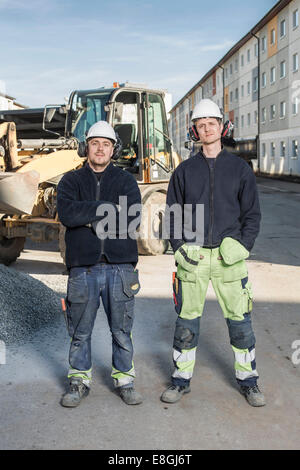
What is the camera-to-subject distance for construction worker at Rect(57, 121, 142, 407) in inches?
148

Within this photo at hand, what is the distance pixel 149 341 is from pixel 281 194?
60.7 feet

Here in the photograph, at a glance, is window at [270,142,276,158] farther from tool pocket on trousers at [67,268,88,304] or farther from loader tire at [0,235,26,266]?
tool pocket on trousers at [67,268,88,304]

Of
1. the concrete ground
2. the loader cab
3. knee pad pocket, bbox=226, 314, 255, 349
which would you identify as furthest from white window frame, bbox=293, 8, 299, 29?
knee pad pocket, bbox=226, 314, 255, 349

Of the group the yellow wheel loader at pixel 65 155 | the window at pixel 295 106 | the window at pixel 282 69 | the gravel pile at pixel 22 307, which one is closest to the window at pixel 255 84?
the window at pixel 282 69

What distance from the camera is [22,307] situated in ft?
18.5

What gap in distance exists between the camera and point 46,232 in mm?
8133

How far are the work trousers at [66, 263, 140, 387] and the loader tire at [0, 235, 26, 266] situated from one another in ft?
17.8

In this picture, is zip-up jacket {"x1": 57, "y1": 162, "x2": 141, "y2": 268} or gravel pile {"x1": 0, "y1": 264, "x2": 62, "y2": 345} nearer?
zip-up jacket {"x1": 57, "y1": 162, "x2": 141, "y2": 268}

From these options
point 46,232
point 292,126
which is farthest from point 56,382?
point 292,126

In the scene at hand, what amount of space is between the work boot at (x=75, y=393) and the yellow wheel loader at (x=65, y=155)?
11.5 ft

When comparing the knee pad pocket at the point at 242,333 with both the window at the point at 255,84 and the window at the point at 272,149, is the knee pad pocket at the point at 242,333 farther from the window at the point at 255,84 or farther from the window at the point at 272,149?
the window at the point at 255,84

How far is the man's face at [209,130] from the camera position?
12.6ft

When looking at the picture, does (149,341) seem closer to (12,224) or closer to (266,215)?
(12,224)

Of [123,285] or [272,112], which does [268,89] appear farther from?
[123,285]
